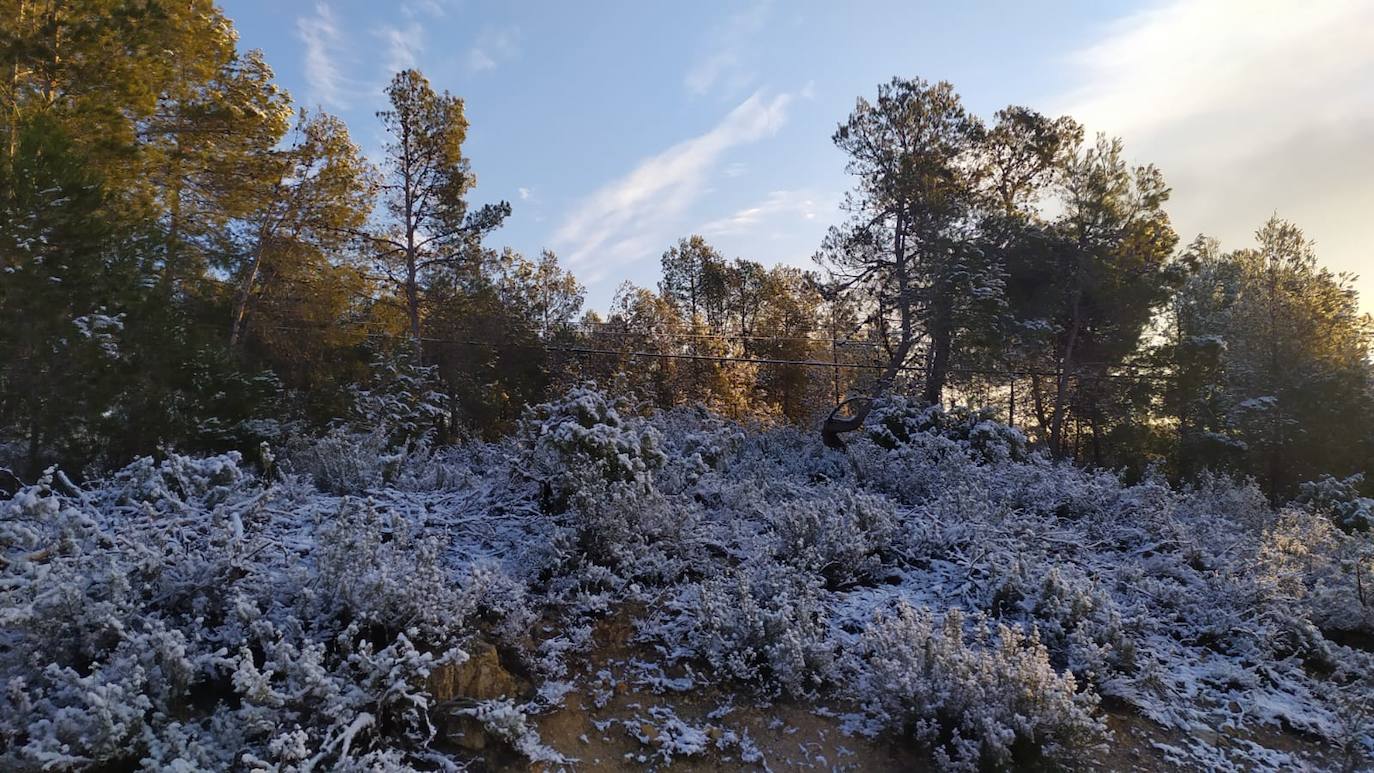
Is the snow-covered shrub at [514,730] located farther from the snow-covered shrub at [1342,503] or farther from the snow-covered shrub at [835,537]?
the snow-covered shrub at [1342,503]

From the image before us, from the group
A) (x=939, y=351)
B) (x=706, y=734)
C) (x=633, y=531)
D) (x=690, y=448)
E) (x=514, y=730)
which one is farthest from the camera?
(x=939, y=351)

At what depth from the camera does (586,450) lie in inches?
223

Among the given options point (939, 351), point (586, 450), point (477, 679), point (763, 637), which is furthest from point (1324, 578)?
point (939, 351)

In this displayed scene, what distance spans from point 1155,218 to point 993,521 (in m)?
15.1

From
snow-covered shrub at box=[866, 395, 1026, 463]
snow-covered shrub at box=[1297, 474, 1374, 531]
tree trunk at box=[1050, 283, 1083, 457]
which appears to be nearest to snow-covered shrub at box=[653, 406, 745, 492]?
snow-covered shrub at box=[866, 395, 1026, 463]

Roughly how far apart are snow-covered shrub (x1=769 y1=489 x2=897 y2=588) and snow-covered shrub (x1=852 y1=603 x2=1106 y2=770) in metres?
1.30

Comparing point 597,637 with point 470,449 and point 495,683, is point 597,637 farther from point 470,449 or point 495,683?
point 470,449

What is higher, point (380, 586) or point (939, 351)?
point (939, 351)

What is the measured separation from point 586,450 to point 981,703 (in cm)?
337

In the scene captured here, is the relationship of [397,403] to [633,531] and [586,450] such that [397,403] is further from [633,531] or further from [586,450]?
[633,531]

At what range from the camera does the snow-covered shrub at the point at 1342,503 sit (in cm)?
1007

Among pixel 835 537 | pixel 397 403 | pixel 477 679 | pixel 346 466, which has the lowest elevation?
pixel 477 679

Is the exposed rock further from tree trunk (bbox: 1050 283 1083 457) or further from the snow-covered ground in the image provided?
tree trunk (bbox: 1050 283 1083 457)

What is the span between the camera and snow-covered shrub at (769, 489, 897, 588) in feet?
17.4
